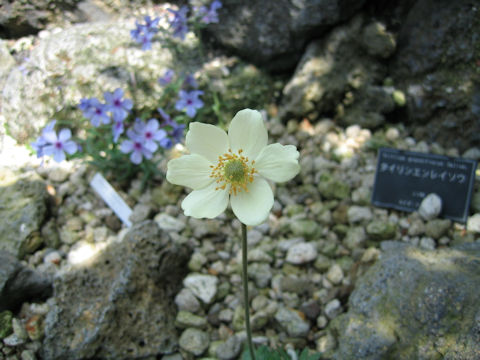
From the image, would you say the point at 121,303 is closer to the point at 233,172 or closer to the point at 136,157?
the point at 136,157

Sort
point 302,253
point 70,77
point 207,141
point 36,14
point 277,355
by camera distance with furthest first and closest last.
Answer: point 36,14 → point 70,77 → point 302,253 → point 277,355 → point 207,141

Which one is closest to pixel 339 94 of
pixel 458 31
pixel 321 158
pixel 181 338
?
pixel 321 158

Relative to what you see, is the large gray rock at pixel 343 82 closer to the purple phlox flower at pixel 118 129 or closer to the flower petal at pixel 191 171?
the purple phlox flower at pixel 118 129

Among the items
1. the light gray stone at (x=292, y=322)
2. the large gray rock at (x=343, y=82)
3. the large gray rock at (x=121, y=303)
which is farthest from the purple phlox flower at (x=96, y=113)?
the light gray stone at (x=292, y=322)

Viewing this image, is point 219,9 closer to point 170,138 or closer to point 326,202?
point 170,138

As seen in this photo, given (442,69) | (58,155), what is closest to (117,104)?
(58,155)

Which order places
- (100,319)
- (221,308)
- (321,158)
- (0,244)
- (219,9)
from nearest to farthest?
(100,319) → (221,308) → (0,244) → (321,158) → (219,9)
